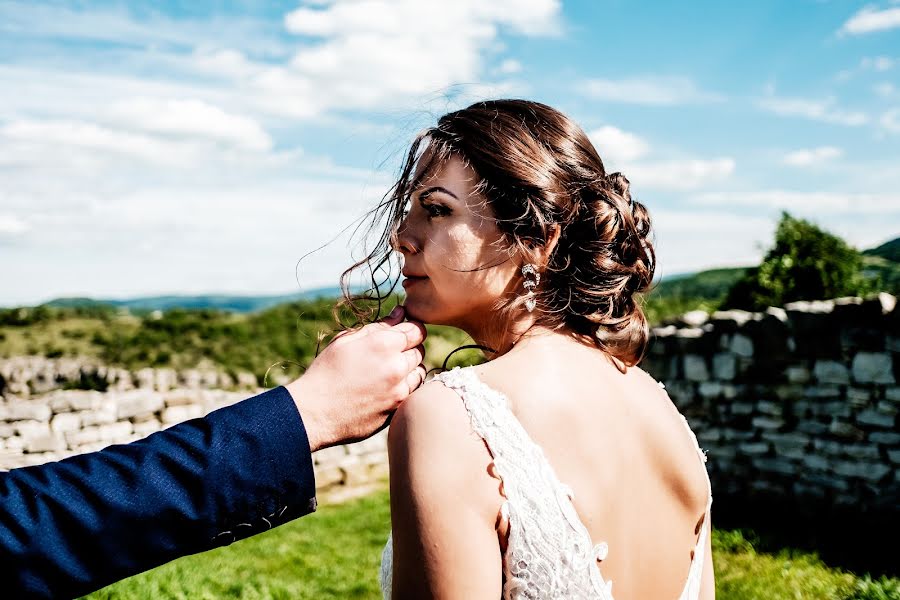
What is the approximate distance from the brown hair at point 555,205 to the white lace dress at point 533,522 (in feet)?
1.87

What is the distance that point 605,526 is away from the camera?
212cm

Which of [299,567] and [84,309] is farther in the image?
[84,309]

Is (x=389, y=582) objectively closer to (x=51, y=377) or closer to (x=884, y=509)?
(x=884, y=509)

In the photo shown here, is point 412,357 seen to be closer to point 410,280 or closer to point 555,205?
point 410,280

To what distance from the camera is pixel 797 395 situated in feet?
28.7

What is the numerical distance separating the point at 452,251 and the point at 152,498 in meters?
1.23

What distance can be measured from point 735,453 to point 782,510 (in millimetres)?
900

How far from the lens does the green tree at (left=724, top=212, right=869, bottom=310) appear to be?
1026cm

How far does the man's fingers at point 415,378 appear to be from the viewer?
6.76 ft

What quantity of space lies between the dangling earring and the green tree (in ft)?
30.0

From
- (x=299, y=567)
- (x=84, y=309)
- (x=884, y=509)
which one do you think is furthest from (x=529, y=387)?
(x=84, y=309)

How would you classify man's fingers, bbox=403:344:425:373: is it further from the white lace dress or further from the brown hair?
the brown hair

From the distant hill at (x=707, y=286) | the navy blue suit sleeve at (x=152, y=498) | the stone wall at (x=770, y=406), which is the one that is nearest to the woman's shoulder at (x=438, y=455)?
the navy blue suit sleeve at (x=152, y=498)

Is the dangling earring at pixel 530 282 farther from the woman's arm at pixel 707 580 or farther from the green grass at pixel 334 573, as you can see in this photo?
the green grass at pixel 334 573
